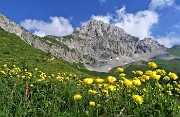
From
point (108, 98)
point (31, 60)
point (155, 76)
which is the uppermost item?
point (31, 60)

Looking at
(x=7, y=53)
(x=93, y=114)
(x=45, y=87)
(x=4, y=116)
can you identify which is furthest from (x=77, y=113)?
(x=7, y=53)

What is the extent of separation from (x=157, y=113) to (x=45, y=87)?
17.1 feet

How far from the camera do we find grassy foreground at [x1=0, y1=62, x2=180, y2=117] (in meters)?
7.56

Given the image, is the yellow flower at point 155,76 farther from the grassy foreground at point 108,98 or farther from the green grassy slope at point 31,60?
the green grassy slope at point 31,60

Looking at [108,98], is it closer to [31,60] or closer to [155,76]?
[155,76]

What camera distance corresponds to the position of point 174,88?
9156 millimetres

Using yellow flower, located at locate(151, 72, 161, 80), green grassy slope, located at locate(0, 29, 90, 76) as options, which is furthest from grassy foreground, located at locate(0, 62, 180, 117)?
green grassy slope, located at locate(0, 29, 90, 76)

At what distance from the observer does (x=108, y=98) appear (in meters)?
7.98

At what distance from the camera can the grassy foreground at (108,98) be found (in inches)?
298

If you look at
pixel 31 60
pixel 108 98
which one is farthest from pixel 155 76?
pixel 31 60

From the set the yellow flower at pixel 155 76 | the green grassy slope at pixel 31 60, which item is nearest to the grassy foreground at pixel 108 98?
the yellow flower at pixel 155 76

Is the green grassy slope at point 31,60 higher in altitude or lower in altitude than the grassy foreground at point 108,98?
higher

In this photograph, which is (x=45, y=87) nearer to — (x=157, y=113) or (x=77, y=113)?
(x=77, y=113)

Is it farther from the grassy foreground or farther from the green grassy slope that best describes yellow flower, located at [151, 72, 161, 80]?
the green grassy slope
